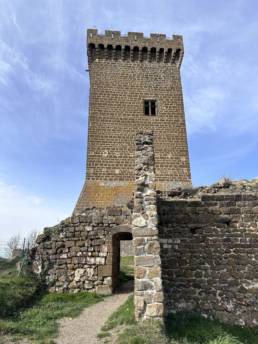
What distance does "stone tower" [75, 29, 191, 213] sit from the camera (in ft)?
58.8

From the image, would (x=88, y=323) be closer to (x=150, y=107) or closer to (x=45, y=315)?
(x=45, y=315)

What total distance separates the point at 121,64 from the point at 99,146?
6022 mm

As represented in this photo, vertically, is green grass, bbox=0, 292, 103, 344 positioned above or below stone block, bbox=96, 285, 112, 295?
below

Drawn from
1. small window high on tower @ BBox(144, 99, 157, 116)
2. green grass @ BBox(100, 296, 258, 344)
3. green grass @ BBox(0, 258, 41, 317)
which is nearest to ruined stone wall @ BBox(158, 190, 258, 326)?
green grass @ BBox(100, 296, 258, 344)

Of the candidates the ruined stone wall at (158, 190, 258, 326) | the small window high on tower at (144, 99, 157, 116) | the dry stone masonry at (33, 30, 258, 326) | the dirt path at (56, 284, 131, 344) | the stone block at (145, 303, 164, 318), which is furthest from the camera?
the small window high on tower at (144, 99, 157, 116)

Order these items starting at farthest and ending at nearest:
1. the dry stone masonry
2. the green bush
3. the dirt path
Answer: the green bush < the dry stone masonry < the dirt path

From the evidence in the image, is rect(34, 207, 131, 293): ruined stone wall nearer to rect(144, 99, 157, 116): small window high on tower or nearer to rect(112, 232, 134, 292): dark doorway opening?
rect(112, 232, 134, 292): dark doorway opening

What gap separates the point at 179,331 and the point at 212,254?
6.80ft

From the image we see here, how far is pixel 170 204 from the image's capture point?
26.3 feet

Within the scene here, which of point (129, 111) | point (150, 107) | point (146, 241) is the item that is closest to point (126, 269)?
point (146, 241)

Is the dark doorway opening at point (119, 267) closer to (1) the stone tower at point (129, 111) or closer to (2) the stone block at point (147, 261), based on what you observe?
(2) the stone block at point (147, 261)

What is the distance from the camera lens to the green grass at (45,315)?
6078 millimetres

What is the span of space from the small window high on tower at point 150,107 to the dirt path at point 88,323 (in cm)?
1306

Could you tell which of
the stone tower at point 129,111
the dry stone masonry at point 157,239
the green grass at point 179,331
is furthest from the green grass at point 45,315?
the stone tower at point 129,111
